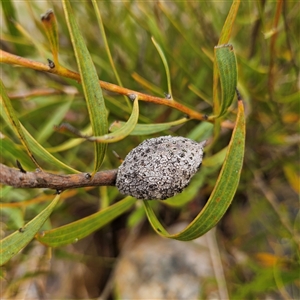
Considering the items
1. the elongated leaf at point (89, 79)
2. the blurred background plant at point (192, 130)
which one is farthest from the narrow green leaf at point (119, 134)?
the blurred background plant at point (192, 130)

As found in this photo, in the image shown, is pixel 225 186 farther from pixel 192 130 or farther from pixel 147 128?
pixel 192 130

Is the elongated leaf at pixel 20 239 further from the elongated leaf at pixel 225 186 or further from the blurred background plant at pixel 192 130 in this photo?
the blurred background plant at pixel 192 130

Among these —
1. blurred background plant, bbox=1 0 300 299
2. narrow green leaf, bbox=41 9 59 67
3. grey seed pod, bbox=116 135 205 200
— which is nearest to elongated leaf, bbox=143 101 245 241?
grey seed pod, bbox=116 135 205 200

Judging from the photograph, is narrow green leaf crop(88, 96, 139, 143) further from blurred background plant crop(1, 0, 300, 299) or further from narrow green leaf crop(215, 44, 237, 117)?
blurred background plant crop(1, 0, 300, 299)

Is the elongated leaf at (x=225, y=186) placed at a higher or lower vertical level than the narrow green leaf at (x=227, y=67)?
lower

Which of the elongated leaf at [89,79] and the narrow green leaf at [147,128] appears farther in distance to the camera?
the narrow green leaf at [147,128]

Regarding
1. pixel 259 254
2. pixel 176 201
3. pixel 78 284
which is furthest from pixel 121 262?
pixel 176 201

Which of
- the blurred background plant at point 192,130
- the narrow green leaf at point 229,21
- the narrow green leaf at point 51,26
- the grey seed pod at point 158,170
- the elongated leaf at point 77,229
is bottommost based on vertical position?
the blurred background plant at point 192,130
